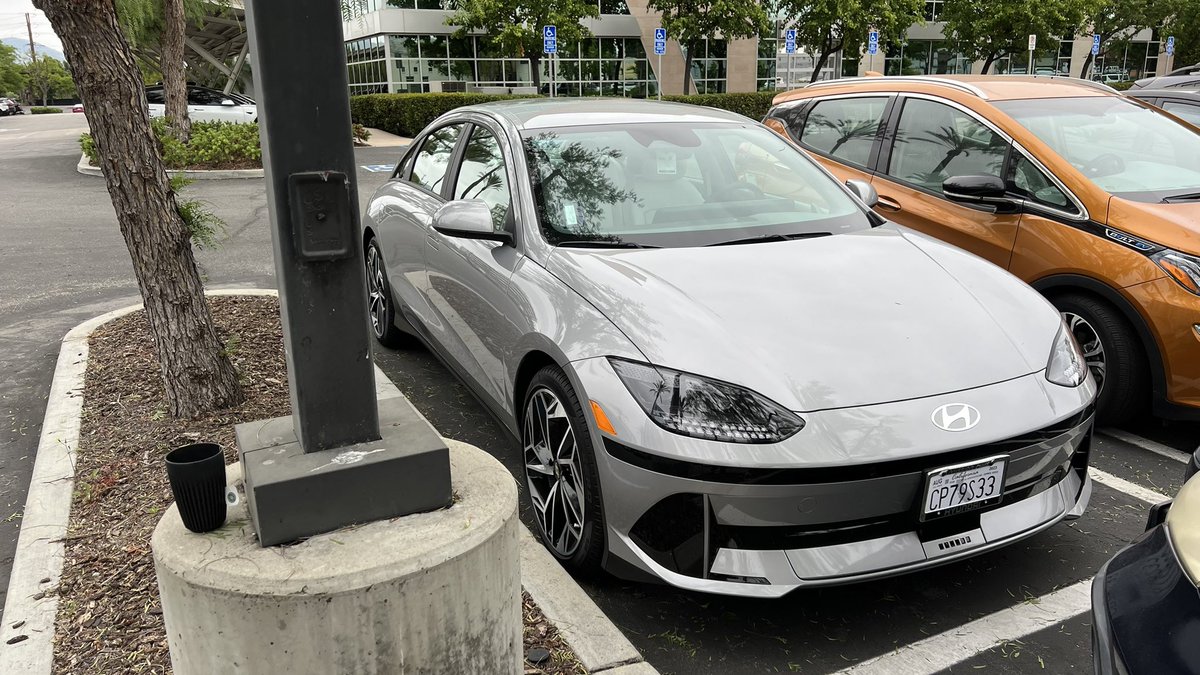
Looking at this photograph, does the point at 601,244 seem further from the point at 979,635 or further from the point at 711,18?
the point at 711,18

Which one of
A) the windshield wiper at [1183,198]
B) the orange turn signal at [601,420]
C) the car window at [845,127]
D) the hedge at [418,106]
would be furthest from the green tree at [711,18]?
the orange turn signal at [601,420]

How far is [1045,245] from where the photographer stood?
15.1ft

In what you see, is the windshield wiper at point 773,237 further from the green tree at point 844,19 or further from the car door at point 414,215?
the green tree at point 844,19

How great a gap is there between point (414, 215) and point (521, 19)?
2656cm

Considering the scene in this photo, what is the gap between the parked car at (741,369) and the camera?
2533mm

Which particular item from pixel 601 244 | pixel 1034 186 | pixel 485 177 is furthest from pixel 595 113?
pixel 1034 186

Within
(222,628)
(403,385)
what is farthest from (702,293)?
(403,385)

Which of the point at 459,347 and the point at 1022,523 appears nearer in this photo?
the point at 1022,523

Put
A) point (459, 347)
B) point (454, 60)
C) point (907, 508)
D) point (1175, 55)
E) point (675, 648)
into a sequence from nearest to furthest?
1. point (907, 508)
2. point (675, 648)
3. point (459, 347)
4. point (454, 60)
5. point (1175, 55)

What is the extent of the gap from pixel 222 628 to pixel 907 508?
5.97 feet

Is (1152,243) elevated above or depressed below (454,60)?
below

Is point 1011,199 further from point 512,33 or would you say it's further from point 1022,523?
point 512,33

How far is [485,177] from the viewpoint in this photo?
13.8 feet

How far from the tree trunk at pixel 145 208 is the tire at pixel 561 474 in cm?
172
